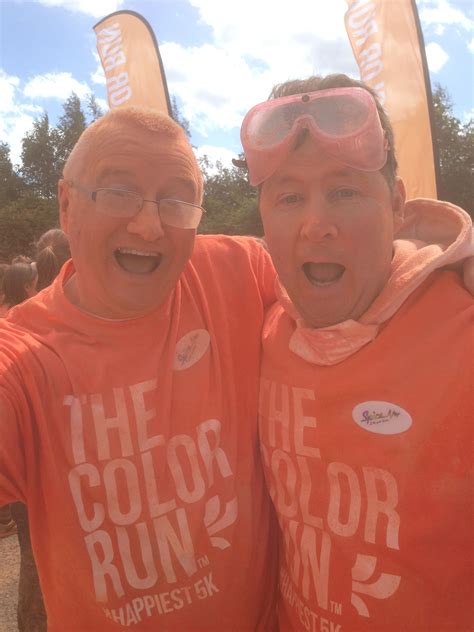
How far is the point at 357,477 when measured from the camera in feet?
5.06

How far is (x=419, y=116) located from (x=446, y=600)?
600 centimetres

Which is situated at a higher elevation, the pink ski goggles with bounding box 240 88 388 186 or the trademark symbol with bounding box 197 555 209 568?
the pink ski goggles with bounding box 240 88 388 186

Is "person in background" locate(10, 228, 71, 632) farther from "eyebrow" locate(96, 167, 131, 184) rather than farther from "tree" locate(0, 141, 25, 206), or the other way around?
"tree" locate(0, 141, 25, 206)

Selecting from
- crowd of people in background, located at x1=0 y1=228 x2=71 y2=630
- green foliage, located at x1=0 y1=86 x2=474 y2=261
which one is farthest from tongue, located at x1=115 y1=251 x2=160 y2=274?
green foliage, located at x1=0 y1=86 x2=474 y2=261

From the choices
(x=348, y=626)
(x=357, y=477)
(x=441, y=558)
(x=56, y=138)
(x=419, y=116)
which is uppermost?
(x=56, y=138)

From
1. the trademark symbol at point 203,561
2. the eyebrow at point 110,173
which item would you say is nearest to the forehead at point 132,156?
the eyebrow at point 110,173

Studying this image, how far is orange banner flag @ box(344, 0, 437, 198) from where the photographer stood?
6227 millimetres

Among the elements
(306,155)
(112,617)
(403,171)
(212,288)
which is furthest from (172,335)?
(403,171)

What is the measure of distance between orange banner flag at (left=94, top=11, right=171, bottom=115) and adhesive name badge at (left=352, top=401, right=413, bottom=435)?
7.46 m

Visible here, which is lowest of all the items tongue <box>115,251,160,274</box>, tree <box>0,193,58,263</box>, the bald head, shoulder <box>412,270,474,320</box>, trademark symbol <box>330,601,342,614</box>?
trademark symbol <box>330,601,342,614</box>

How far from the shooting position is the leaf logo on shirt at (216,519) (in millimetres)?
1745

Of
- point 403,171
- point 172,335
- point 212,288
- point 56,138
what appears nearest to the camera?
point 172,335

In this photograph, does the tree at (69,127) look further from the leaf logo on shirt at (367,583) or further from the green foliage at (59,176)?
the leaf logo on shirt at (367,583)

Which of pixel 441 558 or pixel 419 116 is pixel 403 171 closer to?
pixel 419 116
